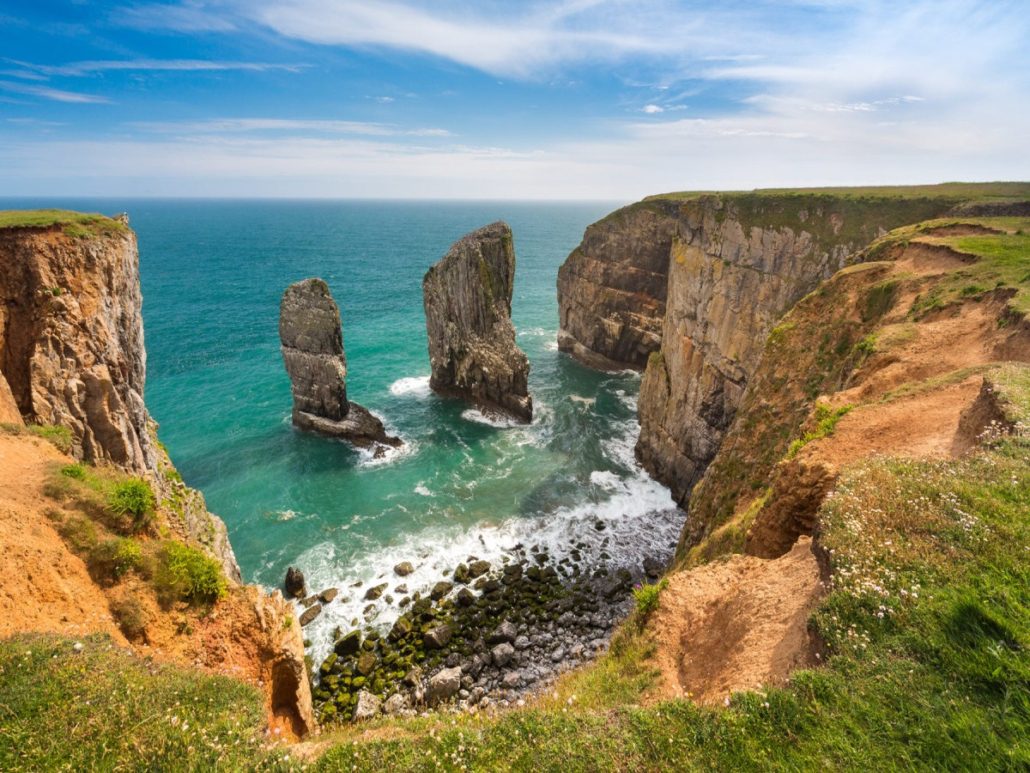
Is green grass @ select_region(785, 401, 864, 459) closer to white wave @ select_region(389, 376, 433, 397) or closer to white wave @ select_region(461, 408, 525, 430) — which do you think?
white wave @ select_region(461, 408, 525, 430)

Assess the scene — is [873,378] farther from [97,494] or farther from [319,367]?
[319,367]

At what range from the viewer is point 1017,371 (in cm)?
1456

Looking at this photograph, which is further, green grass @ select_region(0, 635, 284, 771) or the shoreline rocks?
the shoreline rocks

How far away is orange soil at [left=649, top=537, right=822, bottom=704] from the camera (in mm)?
9037

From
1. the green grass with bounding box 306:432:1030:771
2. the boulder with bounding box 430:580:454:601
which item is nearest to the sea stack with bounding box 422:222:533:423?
the boulder with bounding box 430:580:454:601

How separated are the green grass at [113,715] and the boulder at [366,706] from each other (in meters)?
14.5

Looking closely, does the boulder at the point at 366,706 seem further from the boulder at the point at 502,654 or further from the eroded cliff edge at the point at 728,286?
the eroded cliff edge at the point at 728,286

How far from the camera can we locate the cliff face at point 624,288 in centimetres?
6869

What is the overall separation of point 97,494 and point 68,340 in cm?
815

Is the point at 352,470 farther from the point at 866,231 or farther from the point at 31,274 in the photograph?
the point at 866,231

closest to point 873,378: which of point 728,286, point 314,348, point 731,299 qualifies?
point 731,299

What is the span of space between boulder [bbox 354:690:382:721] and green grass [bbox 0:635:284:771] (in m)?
14.5

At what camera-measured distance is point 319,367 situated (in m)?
47.3

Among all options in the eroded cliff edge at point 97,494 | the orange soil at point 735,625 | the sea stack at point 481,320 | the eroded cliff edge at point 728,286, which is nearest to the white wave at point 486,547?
the eroded cliff edge at point 728,286
